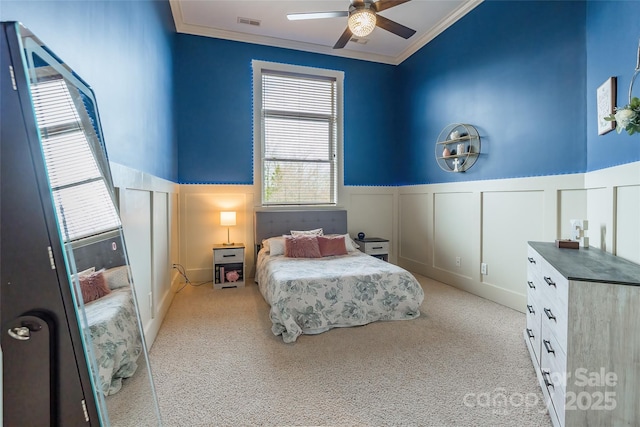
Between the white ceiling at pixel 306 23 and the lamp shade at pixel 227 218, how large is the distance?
2.55 meters

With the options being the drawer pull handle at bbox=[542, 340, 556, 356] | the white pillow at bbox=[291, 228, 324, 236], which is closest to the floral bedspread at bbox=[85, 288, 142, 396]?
the drawer pull handle at bbox=[542, 340, 556, 356]

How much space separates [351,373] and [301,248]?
1871 mm

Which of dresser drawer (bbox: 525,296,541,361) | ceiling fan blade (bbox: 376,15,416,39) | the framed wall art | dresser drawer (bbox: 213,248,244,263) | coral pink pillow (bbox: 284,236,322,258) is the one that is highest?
ceiling fan blade (bbox: 376,15,416,39)

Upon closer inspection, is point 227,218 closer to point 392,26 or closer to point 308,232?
point 308,232

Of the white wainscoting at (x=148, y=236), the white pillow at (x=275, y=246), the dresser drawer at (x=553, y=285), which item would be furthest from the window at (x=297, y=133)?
the dresser drawer at (x=553, y=285)

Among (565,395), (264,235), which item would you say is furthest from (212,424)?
(264,235)

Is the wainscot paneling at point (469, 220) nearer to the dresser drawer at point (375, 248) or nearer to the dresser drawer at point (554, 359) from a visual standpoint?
the dresser drawer at point (375, 248)

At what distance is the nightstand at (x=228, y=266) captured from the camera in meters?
3.93

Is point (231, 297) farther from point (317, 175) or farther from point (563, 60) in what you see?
point (563, 60)

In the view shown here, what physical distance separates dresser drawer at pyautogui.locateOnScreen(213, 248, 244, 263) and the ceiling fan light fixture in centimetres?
291

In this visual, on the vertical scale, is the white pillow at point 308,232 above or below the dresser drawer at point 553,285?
above

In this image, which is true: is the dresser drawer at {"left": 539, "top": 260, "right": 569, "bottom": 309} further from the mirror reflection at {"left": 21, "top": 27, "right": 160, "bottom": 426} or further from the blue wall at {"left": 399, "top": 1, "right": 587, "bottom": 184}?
the mirror reflection at {"left": 21, "top": 27, "right": 160, "bottom": 426}

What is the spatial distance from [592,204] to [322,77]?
3.79 metres

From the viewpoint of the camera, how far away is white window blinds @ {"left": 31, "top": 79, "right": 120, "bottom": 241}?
94cm
